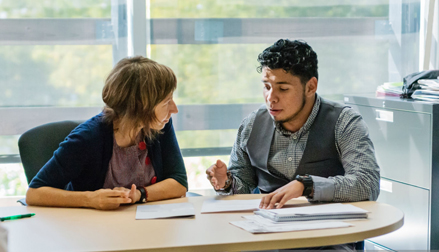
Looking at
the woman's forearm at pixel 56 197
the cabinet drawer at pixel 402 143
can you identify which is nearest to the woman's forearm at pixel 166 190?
the woman's forearm at pixel 56 197

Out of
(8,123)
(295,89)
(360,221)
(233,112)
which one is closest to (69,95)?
(8,123)

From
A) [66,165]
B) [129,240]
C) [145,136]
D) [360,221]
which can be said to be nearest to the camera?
[129,240]

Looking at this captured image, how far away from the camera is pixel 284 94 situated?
2170 mm

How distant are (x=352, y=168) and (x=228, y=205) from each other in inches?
20.9

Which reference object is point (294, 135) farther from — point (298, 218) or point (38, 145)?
point (38, 145)

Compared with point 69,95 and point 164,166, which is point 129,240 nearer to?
point 164,166

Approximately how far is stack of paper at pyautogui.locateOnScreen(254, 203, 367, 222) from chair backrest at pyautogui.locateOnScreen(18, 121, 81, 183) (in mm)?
1134

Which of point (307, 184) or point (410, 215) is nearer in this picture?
point (307, 184)

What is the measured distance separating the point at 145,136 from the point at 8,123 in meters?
1.50

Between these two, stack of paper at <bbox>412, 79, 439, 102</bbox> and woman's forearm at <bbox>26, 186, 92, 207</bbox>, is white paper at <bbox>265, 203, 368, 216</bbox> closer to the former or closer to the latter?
woman's forearm at <bbox>26, 186, 92, 207</bbox>

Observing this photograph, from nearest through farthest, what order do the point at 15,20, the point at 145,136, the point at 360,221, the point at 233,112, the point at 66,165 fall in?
the point at 360,221, the point at 66,165, the point at 145,136, the point at 15,20, the point at 233,112

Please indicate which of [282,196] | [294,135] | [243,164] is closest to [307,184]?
[282,196]

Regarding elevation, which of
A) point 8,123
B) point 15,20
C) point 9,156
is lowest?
point 9,156

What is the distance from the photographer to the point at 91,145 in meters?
1.98
